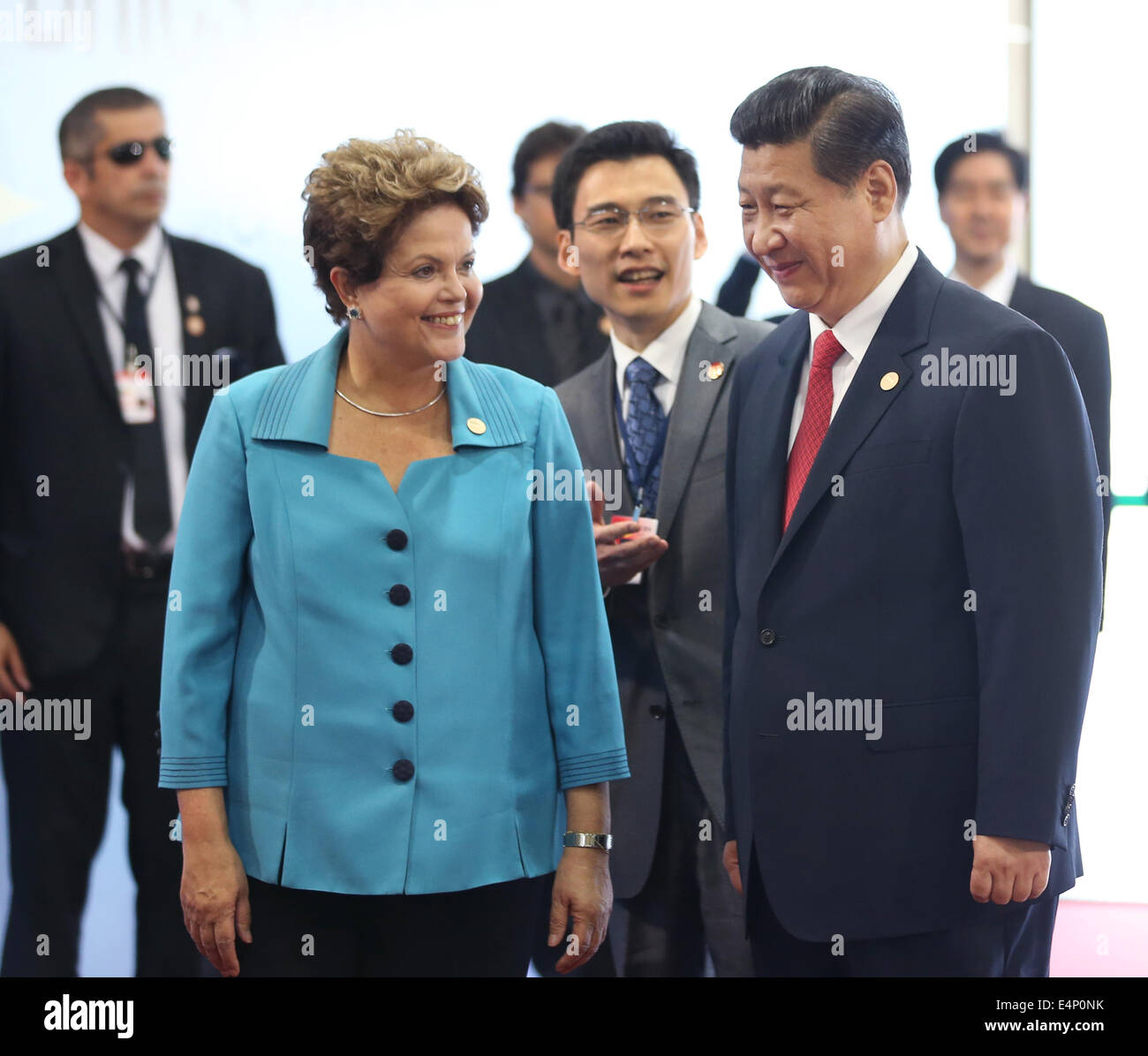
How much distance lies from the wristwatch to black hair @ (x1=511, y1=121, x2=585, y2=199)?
6.18 ft

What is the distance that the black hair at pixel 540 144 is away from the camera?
328cm

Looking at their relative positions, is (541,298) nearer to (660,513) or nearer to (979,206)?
(660,513)

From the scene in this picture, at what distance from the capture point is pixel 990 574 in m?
1.88

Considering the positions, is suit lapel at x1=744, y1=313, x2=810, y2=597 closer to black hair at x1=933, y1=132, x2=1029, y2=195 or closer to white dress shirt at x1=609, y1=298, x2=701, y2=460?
white dress shirt at x1=609, y1=298, x2=701, y2=460

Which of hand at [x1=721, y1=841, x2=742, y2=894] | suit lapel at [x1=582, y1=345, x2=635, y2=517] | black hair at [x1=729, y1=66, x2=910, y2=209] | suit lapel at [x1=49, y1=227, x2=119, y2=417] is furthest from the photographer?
suit lapel at [x1=49, y1=227, x2=119, y2=417]

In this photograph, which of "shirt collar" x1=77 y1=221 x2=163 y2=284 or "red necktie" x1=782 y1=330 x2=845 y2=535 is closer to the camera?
"red necktie" x1=782 y1=330 x2=845 y2=535

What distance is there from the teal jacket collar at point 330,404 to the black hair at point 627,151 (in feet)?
2.91

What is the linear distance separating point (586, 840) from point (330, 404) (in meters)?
0.79

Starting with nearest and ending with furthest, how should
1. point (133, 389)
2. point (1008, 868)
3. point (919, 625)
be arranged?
1. point (1008, 868)
2. point (919, 625)
3. point (133, 389)

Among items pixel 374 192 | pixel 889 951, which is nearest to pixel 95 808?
pixel 374 192

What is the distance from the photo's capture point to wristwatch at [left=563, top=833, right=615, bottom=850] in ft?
6.56

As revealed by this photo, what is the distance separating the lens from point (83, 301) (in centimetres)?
320

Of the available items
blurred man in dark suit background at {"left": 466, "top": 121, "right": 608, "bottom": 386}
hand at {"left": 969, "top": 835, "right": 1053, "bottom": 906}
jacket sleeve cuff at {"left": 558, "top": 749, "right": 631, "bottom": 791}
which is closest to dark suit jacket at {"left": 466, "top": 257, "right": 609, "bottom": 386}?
blurred man in dark suit background at {"left": 466, "top": 121, "right": 608, "bottom": 386}

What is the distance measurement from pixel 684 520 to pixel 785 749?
25.3 inches
